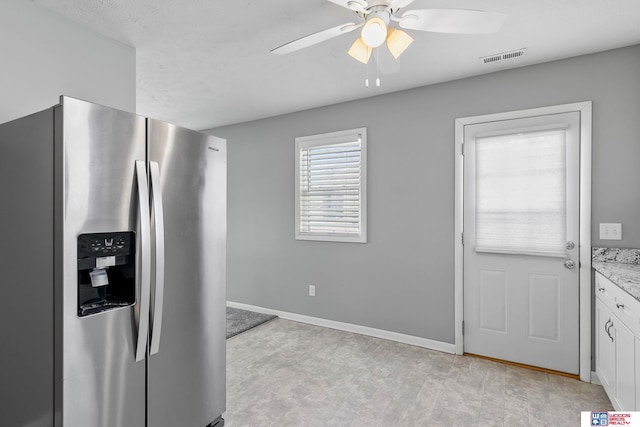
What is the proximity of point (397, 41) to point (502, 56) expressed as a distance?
1448mm

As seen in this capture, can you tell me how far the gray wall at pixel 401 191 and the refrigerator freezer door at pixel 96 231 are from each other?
2466 mm

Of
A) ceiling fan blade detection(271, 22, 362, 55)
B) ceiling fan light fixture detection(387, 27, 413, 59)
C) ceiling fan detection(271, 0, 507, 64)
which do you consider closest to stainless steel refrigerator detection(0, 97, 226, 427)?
ceiling fan blade detection(271, 22, 362, 55)

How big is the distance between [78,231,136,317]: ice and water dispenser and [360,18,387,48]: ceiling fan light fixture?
4.57 ft

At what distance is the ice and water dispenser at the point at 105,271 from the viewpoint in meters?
1.40

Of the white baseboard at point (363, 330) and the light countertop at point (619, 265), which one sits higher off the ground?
the light countertop at point (619, 265)

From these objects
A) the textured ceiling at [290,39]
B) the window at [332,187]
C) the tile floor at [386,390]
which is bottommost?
the tile floor at [386,390]

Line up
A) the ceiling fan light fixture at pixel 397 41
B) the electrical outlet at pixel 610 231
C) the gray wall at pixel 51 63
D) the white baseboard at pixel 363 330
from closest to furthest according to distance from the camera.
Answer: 1. the ceiling fan light fixture at pixel 397 41
2. the gray wall at pixel 51 63
3. the electrical outlet at pixel 610 231
4. the white baseboard at pixel 363 330

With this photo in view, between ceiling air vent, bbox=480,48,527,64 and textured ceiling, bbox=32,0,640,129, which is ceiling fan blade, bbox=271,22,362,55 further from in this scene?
ceiling air vent, bbox=480,48,527,64

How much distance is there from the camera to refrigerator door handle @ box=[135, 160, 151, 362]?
60.9 inches

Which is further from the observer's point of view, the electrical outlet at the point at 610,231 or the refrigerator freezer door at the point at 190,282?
the electrical outlet at the point at 610,231

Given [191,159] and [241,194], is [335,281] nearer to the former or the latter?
[241,194]

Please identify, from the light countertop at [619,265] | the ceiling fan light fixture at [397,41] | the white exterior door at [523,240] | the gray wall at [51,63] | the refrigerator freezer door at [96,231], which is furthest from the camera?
the white exterior door at [523,240]

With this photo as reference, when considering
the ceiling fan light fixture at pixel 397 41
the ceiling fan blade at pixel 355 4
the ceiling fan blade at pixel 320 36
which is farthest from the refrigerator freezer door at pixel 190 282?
the ceiling fan light fixture at pixel 397 41

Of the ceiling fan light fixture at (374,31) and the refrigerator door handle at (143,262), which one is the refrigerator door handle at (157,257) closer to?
the refrigerator door handle at (143,262)
